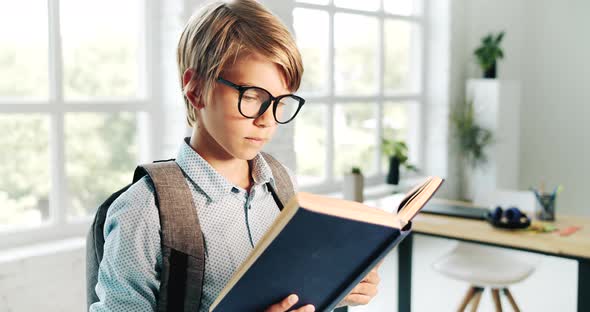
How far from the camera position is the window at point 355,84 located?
404 cm

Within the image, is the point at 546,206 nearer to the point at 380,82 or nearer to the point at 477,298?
the point at 477,298

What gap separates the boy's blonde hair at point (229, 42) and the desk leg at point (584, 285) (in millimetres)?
1908

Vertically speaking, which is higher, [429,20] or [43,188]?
[429,20]

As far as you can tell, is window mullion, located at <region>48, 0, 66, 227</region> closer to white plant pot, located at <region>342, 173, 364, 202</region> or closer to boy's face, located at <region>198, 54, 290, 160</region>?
white plant pot, located at <region>342, 173, 364, 202</region>

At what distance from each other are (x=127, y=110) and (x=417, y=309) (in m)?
2.28

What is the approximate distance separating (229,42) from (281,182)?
334 millimetres

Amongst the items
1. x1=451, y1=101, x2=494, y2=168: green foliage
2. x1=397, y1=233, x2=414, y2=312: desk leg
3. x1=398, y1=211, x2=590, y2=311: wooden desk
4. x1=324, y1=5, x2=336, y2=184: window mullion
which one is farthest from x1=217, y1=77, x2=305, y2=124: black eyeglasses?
x1=451, y1=101, x2=494, y2=168: green foliage

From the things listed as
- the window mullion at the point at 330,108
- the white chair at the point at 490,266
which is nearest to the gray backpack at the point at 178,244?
the white chair at the point at 490,266

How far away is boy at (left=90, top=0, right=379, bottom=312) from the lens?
3.35 feet

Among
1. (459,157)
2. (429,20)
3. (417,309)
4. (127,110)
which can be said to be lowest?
(417,309)

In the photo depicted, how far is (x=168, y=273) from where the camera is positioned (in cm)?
103

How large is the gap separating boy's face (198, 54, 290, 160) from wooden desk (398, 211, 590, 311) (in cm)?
191

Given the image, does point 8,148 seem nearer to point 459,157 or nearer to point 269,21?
point 269,21

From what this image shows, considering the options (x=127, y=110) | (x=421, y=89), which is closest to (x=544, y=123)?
(x=421, y=89)
